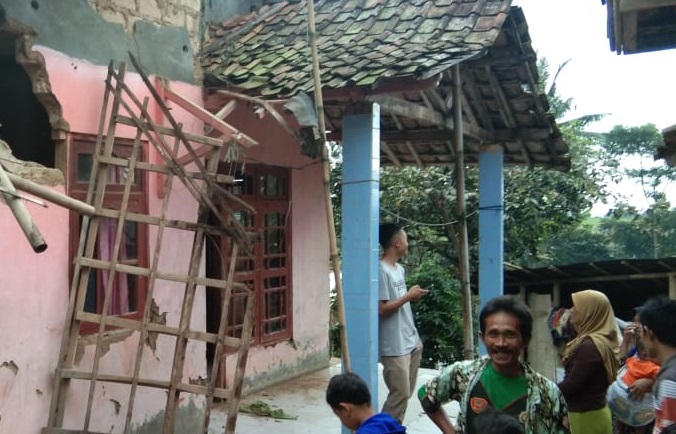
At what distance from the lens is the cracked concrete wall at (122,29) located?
448 centimetres

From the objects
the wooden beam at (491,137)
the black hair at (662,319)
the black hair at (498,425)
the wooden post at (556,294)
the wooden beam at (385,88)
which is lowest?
the black hair at (498,425)

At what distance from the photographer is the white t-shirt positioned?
510cm

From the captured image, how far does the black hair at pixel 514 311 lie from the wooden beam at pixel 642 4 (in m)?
1.38

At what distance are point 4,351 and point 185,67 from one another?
2.63 meters

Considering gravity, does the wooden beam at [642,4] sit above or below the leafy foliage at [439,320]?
above

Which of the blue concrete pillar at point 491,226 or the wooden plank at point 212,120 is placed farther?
the blue concrete pillar at point 491,226

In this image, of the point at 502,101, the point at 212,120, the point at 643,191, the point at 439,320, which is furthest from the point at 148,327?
the point at 643,191

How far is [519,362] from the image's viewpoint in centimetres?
258

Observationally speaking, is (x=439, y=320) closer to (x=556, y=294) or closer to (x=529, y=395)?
(x=556, y=294)

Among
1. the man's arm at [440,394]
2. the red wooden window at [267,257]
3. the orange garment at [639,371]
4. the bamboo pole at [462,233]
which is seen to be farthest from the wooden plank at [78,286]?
the orange garment at [639,371]

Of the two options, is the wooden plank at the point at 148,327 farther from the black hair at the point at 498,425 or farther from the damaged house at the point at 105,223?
the black hair at the point at 498,425

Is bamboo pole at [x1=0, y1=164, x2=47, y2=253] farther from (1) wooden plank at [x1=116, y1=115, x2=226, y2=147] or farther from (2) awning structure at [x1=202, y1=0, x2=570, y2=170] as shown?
(2) awning structure at [x1=202, y1=0, x2=570, y2=170]

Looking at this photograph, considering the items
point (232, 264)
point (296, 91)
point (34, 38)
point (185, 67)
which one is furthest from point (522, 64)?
A: point (34, 38)

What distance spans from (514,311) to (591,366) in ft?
3.54
